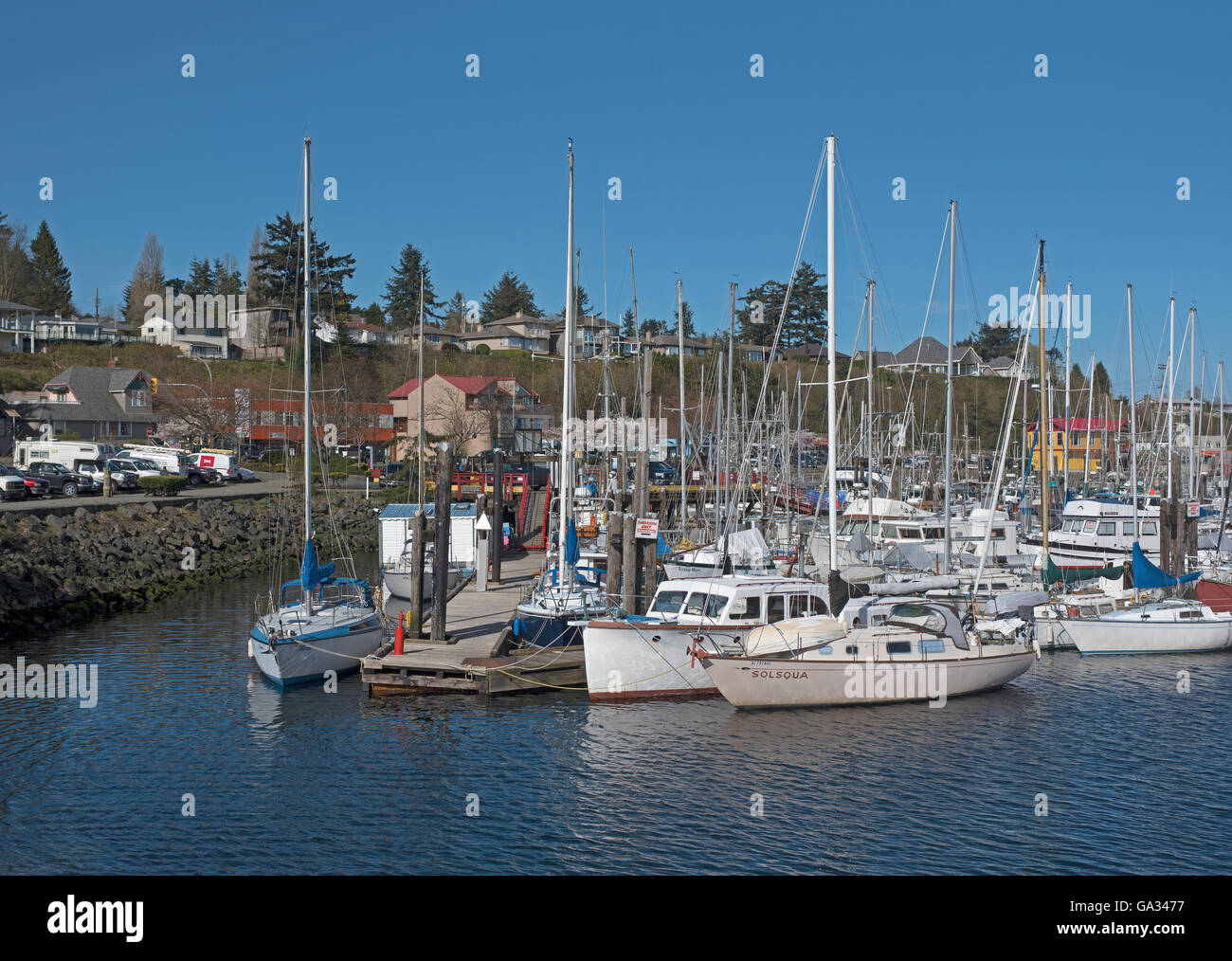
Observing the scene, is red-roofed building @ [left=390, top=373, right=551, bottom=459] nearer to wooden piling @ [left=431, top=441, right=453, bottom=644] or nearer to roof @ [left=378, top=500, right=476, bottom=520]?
roof @ [left=378, top=500, right=476, bottom=520]

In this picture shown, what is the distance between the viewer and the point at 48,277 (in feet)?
432

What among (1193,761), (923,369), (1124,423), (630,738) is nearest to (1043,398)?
(1193,761)

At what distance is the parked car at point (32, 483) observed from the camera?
5072 cm

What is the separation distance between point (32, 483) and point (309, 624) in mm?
32398

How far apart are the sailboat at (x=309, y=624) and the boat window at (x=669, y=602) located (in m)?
7.15

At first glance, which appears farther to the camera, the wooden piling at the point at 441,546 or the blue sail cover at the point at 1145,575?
the blue sail cover at the point at 1145,575

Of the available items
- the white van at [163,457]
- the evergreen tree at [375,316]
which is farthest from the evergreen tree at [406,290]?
the white van at [163,457]

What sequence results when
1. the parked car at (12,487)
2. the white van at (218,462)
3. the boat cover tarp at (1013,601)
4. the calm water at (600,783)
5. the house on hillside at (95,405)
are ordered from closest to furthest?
1. the calm water at (600,783)
2. the boat cover tarp at (1013,601)
3. the parked car at (12,487)
4. the white van at (218,462)
5. the house on hillside at (95,405)

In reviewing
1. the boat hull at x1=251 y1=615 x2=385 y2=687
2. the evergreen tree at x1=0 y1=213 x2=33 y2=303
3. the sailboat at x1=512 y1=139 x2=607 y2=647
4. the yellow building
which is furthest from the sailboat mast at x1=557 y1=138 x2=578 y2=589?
the evergreen tree at x1=0 y1=213 x2=33 y2=303

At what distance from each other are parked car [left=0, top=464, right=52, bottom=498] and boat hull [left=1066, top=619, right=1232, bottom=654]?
45.0 meters

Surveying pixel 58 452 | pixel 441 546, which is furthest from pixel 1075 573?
pixel 58 452

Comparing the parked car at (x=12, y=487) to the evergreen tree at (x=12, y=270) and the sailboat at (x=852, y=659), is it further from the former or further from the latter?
the evergreen tree at (x=12, y=270)

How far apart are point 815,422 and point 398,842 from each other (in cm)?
9478

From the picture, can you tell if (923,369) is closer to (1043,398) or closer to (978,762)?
(1043,398)
